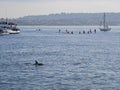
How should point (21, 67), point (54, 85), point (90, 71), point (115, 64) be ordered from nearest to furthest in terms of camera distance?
point (54, 85)
point (90, 71)
point (21, 67)
point (115, 64)

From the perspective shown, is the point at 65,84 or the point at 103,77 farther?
the point at 103,77

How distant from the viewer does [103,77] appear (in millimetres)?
59344

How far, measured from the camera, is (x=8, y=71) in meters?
65.5

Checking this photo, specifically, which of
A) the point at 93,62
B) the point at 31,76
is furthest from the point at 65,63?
the point at 31,76

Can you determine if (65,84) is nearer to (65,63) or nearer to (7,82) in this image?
(7,82)

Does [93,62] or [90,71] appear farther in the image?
[93,62]

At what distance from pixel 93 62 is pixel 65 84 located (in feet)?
83.6

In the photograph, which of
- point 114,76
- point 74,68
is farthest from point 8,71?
point 114,76

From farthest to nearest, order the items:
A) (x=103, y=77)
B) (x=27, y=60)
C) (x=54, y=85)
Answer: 1. (x=27, y=60)
2. (x=103, y=77)
3. (x=54, y=85)

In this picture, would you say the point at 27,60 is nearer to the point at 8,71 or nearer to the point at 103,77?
the point at 8,71

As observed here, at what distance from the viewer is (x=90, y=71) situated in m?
65.4

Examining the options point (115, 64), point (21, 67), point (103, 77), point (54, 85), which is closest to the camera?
point (54, 85)

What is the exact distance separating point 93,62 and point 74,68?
1035 centimetres

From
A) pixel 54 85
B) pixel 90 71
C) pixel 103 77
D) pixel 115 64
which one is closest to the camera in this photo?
pixel 54 85
